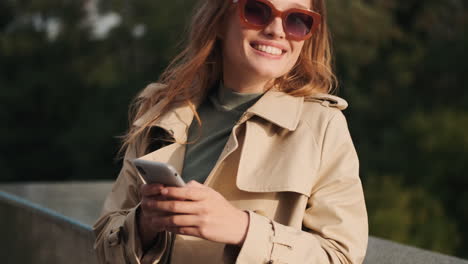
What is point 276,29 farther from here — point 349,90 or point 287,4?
point 349,90

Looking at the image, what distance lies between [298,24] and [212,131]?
14.4 inches

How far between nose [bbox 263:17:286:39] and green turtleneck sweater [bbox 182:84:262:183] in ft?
0.60

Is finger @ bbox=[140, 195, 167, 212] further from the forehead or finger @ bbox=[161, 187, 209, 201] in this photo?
the forehead

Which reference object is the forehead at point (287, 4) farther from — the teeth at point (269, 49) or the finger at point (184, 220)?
the finger at point (184, 220)

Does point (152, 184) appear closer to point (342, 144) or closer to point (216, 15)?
point (342, 144)

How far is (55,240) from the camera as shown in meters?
3.38

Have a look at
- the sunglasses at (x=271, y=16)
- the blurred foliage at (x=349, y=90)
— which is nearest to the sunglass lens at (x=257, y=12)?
the sunglasses at (x=271, y=16)

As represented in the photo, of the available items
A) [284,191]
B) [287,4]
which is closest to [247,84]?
[287,4]

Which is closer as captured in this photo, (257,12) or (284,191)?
(284,191)

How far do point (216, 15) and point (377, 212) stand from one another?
8.90 m

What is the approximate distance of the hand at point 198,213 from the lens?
4.62 feet

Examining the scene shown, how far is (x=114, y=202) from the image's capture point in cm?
195

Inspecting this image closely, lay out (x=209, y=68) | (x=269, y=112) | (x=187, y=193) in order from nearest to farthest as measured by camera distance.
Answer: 1. (x=187, y=193)
2. (x=269, y=112)
3. (x=209, y=68)

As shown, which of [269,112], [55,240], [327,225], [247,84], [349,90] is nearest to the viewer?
[327,225]
